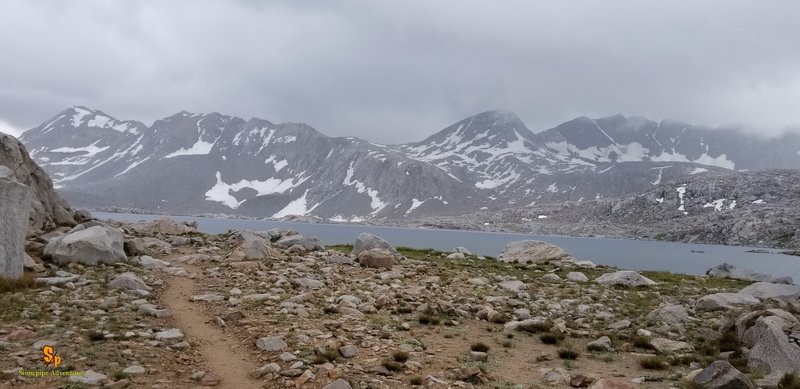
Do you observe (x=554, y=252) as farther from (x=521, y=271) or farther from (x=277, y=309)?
(x=277, y=309)

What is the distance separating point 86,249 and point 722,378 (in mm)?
24078

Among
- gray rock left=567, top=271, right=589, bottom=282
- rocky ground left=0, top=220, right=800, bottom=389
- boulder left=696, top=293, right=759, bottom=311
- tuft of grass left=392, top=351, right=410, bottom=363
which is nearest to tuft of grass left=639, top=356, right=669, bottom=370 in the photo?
rocky ground left=0, top=220, right=800, bottom=389

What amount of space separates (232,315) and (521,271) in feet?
74.9

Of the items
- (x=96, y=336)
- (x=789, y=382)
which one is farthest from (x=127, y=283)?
(x=789, y=382)

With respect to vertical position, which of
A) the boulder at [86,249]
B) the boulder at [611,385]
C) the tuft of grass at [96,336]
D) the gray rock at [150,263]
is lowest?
the boulder at [611,385]

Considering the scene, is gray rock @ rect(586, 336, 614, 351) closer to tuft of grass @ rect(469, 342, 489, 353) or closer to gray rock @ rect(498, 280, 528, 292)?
tuft of grass @ rect(469, 342, 489, 353)

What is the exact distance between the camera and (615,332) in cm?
1728

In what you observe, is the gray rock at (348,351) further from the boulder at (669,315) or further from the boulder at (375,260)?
the boulder at (375,260)

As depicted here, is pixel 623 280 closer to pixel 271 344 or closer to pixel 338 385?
pixel 271 344

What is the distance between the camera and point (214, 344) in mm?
13328

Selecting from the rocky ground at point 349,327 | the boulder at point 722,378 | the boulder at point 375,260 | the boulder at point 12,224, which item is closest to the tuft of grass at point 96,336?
the rocky ground at point 349,327

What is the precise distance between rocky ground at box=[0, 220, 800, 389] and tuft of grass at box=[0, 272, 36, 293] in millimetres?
95

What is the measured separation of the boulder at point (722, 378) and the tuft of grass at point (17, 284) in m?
20.1

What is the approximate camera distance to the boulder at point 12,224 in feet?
58.2
